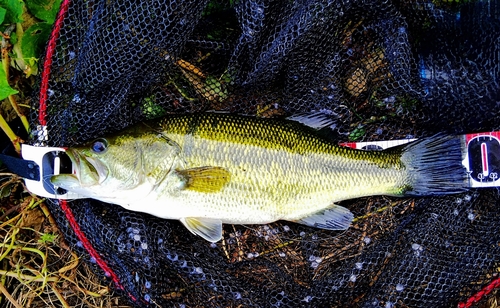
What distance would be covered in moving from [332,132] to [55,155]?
5.59 feet

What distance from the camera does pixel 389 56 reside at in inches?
122

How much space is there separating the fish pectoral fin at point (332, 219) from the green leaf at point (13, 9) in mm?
2130

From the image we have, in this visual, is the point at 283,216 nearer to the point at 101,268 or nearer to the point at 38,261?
the point at 101,268

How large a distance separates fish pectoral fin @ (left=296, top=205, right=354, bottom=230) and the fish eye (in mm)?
1270

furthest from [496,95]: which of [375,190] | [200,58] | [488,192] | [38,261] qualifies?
[38,261]

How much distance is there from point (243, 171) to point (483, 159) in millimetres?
1574

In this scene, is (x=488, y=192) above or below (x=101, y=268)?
above

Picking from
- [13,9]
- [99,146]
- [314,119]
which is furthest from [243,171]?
[13,9]

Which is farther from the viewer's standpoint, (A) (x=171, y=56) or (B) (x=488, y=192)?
(B) (x=488, y=192)

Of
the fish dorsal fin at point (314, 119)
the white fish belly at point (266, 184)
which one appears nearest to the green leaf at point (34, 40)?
the white fish belly at point (266, 184)

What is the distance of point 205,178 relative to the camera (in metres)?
2.78

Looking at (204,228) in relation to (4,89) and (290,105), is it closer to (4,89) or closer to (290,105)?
(290,105)

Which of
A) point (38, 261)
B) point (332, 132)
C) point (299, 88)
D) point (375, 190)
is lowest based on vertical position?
point (38, 261)

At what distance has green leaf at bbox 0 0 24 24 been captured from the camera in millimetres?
2885
